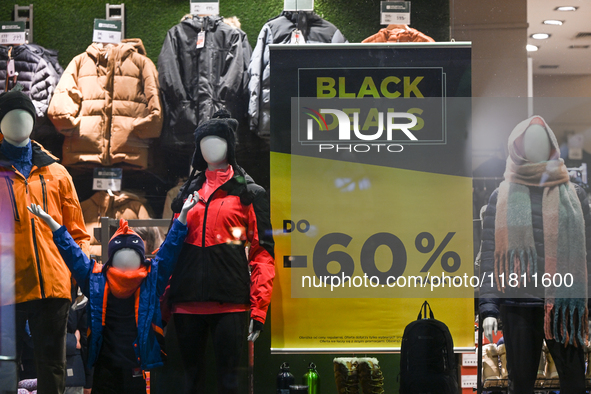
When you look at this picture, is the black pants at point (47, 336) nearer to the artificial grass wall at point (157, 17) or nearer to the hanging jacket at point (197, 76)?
the hanging jacket at point (197, 76)

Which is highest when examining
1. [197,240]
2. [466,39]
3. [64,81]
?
[466,39]

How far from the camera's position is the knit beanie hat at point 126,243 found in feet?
8.91

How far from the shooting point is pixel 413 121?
108 inches

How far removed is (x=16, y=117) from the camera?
2.79 meters

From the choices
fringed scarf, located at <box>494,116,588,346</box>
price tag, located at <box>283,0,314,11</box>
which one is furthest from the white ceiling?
price tag, located at <box>283,0,314,11</box>

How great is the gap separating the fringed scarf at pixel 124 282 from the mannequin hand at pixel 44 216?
1.13 feet

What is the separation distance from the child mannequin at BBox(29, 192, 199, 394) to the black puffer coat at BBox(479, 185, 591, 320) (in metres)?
1.37

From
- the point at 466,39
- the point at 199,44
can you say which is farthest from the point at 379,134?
the point at 199,44

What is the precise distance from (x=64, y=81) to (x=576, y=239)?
96.1 inches

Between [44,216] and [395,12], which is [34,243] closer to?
[44,216]

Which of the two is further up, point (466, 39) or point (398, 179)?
point (466, 39)

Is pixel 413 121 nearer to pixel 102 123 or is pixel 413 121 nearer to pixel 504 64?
pixel 504 64

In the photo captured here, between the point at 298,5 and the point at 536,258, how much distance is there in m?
1.60

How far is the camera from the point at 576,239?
2.69m
